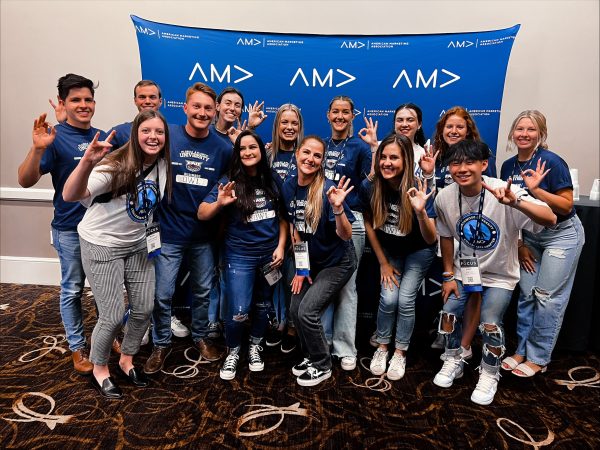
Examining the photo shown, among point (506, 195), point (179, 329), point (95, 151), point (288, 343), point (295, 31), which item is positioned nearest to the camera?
point (95, 151)

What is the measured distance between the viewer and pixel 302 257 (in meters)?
2.25

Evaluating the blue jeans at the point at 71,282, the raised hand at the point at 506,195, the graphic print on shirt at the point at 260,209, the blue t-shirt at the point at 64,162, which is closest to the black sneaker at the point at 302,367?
the graphic print on shirt at the point at 260,209

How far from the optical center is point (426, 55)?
3.17 meters

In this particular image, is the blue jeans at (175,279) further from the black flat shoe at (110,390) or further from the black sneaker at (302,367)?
the black sneaker at (302,367)

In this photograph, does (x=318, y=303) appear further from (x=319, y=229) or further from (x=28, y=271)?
(x=28, y=271)

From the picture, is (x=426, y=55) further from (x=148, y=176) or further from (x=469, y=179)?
(x=148, y=176)

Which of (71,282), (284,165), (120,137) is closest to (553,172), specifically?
(284,165)

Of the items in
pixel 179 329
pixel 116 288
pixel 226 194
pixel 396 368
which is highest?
pixel 226 194

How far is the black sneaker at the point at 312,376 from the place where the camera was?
2.23m

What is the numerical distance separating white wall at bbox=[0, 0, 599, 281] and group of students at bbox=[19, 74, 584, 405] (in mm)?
1341

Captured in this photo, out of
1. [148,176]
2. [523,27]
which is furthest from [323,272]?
[523,27]

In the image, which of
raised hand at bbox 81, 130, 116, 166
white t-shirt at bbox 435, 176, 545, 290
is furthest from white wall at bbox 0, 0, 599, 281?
raised hand at bbox 81, 130, 116, 166

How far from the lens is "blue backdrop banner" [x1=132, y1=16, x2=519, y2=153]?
314 cm

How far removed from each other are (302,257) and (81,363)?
56.1 inches
